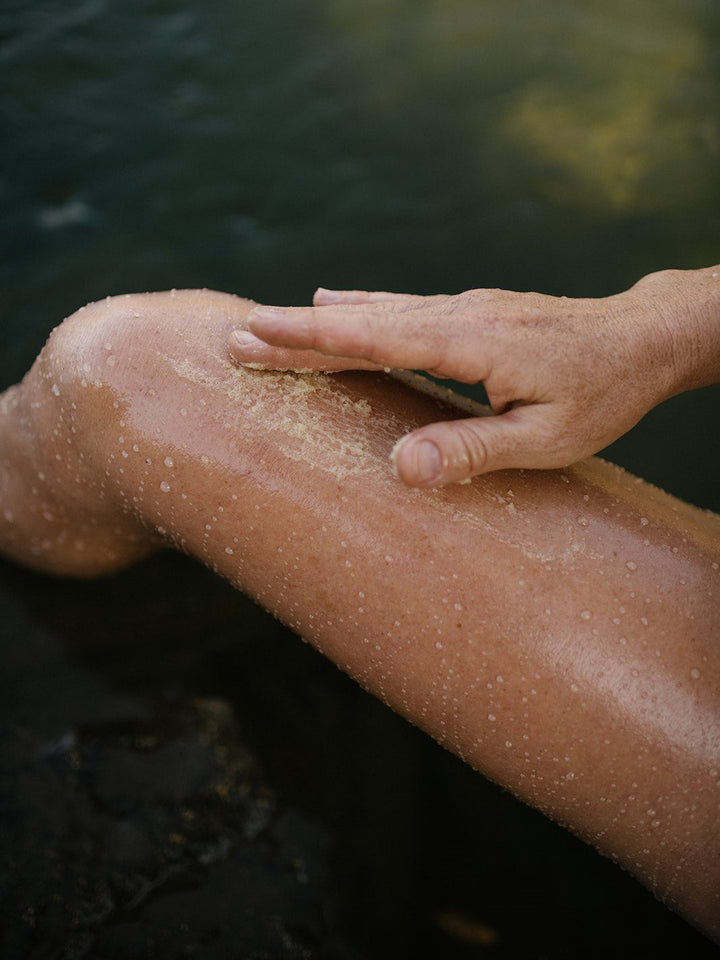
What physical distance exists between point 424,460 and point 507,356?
0.70 ft

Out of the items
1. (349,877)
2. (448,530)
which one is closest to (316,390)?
(448,530)

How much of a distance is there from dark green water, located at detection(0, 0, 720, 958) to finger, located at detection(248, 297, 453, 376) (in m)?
0.91

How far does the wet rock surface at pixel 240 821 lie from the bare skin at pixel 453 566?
0.46 metres

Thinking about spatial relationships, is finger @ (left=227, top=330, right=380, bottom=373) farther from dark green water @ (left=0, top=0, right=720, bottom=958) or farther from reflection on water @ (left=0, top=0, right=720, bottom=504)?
reflection on water @ (left=0, top=0, right=720, bottom=504)

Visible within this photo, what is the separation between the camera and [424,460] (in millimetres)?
997

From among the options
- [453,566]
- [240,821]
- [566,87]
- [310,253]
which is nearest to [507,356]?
[453,566]

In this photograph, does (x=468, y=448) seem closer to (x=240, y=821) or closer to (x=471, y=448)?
→ (x=471, y=448)

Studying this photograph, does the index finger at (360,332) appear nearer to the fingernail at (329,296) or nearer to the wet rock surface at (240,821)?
the fingernail at (329,296)

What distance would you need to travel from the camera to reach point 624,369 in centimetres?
111

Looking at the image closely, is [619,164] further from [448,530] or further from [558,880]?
[558,880]

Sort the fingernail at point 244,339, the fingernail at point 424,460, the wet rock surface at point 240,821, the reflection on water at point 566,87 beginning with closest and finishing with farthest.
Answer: the fingernail at point 424,460 → the fingernail at point 244,339 → the wet rock surface at point 240,821 → the reflection on water at point 566,87

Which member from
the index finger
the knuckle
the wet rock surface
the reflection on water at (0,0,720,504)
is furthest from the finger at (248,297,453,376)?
the reflection on water at (0,0,720,504)

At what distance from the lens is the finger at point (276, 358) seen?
1132 mm

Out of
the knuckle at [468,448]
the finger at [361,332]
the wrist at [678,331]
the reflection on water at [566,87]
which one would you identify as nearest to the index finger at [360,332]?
the finger at [361,332]
